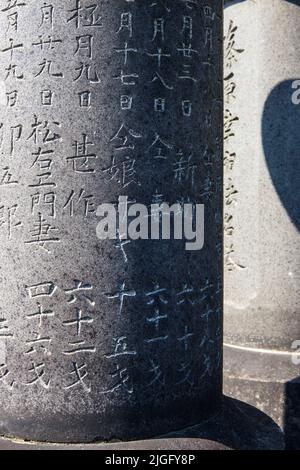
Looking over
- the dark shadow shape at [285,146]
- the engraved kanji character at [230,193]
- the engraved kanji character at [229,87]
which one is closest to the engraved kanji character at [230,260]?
the engraved kanji character at [230,193]

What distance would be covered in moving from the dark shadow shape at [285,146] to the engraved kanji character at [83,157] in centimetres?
246

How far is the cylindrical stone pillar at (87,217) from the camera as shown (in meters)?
2.91

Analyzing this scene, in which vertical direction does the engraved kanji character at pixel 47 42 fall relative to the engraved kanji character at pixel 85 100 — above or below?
above

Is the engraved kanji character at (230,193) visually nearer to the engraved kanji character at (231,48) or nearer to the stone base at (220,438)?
the engraved kanji character at (231,48)

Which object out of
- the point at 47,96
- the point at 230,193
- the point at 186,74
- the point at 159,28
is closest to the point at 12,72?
the point at 47,96

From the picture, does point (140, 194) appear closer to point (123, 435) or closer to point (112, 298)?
point (112, 298)

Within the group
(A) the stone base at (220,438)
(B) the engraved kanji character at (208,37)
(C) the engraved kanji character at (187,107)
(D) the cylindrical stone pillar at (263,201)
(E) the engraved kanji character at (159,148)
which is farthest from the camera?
(D) the cylindrical stone pillar at (263,201)

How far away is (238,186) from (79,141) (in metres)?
2.58

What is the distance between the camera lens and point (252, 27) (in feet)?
16.9

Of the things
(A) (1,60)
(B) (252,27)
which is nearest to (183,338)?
(A) (1,60)

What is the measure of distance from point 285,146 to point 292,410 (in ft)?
6.19

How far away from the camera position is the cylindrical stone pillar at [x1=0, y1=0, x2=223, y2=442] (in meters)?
2.91

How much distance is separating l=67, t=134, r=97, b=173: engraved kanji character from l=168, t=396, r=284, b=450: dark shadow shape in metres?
1.22
